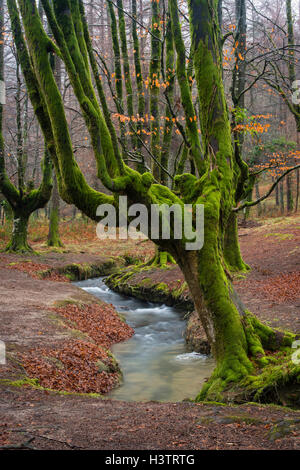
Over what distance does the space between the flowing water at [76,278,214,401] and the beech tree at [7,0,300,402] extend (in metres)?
1.89

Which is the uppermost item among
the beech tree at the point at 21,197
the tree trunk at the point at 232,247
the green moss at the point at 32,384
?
the beech tree at the point at 21,197

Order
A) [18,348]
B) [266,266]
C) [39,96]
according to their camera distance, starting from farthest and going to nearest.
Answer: [266,266], [18,348], [39,96]

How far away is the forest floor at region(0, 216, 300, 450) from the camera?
11.9 ft

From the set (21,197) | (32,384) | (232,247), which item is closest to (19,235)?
(21,197)

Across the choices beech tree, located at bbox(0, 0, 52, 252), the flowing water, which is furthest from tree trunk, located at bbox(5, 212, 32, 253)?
the flowing water

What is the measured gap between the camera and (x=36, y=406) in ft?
15.6

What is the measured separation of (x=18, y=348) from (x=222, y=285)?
4.16 meters

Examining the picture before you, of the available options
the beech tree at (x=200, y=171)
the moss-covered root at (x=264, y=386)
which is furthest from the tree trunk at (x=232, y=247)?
the moss-covered root at (x=264, y=386)

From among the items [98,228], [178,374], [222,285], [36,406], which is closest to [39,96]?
[222,285]

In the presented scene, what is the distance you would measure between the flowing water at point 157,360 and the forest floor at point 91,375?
0.46m

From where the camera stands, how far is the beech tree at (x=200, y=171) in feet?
18.2

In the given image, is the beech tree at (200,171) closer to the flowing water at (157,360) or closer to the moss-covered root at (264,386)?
the moss-covered root at (264,386)

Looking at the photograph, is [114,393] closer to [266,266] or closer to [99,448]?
[99,448]

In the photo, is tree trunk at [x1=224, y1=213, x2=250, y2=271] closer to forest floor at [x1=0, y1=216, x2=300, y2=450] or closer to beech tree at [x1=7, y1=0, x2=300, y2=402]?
forest floor at [x1=0, y1=216, x2=300, y2=450]
